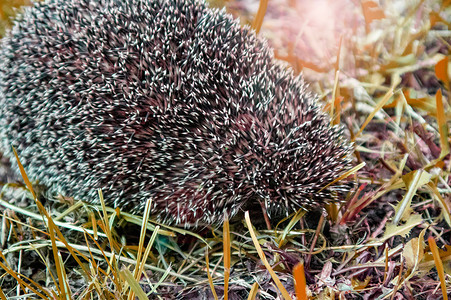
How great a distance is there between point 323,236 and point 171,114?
1569mm

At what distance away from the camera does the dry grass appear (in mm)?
2857

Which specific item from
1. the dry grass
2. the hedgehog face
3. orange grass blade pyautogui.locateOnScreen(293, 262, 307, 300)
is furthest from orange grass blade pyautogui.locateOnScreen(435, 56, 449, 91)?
orange grass blade pyautogui.locateOnScreen(293, 262, 307, 300)

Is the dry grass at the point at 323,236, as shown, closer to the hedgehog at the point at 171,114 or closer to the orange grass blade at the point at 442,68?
the orange grass blade at the point at 442,68

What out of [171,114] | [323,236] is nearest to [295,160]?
[323,236]

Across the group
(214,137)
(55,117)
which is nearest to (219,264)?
(214,137)

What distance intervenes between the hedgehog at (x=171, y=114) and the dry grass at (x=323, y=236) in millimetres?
260

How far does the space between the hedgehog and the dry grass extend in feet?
0.85

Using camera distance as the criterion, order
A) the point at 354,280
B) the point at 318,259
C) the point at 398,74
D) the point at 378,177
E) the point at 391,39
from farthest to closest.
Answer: the point at 391,39 < the point at 398,74 < the point at 378,177 < the point at 318,259 < the point at 354,280

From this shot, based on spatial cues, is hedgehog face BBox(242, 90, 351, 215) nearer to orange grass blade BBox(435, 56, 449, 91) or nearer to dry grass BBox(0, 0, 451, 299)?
dry grass BBox(0, 0, 451, 299)

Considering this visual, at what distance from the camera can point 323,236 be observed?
3.31m

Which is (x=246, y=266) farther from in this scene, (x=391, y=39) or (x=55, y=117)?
(x=391, y=39)

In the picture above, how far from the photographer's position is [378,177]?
3.82 meters

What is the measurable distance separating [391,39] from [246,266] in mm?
3490

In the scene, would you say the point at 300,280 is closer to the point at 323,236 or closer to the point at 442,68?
the point at 323,236
